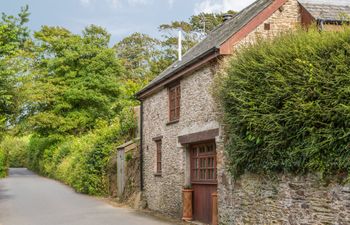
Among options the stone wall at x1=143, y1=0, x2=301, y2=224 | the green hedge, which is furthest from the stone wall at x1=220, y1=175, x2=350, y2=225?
the green hedge

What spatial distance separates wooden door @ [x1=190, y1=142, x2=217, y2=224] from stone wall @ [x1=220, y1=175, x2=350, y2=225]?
1.70 m

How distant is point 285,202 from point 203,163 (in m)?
5.56

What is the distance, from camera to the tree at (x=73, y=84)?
41.3 m

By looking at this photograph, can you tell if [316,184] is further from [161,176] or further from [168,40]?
[168,40]

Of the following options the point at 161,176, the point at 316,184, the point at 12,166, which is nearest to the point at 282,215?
the point at 316,184

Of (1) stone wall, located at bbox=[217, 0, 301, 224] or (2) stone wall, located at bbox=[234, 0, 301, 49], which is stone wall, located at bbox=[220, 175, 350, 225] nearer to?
(1) stone wall, located at bbox=[217, 0, 301, 224]

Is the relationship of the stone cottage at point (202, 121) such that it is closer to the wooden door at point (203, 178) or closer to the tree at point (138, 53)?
the wooden door at point (203, 178)

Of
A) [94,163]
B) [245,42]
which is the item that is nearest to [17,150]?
[94,163]

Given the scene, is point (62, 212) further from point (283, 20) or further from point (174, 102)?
point (283, 20)

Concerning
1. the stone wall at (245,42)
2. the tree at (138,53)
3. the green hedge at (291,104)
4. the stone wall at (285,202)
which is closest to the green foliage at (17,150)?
the tree at (138,53)

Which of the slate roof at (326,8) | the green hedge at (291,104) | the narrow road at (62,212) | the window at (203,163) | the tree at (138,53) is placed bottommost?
the narrow road at (62,212)

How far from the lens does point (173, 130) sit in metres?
18.3

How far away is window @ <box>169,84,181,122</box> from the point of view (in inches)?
708

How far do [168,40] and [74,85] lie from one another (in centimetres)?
1566
